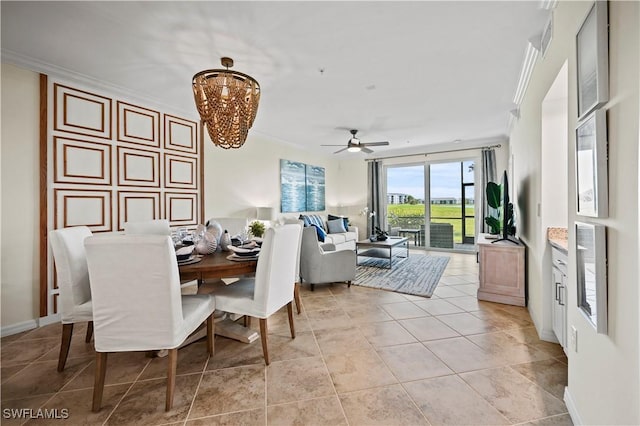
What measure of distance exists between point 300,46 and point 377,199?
5.52 meters

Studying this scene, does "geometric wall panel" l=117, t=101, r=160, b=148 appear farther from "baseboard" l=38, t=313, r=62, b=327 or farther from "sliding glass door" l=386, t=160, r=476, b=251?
"sliding glass door" l=386, t=160, r=476, b=251

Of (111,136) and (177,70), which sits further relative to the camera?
(111,136)

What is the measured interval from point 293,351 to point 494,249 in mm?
2628

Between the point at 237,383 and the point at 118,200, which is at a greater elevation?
the point at 118,200

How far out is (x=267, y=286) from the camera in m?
2.03

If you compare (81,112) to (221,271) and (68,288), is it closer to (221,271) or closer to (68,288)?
(68,288)

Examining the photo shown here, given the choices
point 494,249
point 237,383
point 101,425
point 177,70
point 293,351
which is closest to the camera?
point 101,425

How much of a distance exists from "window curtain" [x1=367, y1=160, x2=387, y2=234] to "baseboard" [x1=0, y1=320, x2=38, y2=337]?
6.50 m

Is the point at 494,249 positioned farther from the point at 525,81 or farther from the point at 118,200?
the point at 118,200

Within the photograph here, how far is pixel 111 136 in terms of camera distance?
10.9 ft

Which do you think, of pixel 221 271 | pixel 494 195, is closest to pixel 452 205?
pixel 494 195

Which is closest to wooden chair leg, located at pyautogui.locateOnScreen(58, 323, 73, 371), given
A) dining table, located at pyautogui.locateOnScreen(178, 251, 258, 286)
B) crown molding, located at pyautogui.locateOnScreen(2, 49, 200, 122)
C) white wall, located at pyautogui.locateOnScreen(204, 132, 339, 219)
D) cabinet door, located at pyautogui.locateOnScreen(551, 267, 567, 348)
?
dining table, located at pyautogui.locateOnScreen(178, 251, 258, 286)

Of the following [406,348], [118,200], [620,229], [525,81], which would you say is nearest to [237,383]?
[406,348]

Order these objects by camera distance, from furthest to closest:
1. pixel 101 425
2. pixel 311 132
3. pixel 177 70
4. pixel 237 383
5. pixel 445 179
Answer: pixel 445 179
pixel 311 132
pixel 177 70
pixel 237 383
pixel 101 425
